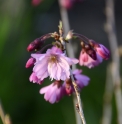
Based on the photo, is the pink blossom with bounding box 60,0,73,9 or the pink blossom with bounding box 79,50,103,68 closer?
the pink blossom with bounding box 79,50,103,68

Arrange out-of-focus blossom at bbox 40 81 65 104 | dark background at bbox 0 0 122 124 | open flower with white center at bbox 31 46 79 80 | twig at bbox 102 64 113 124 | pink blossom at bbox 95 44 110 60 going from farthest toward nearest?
dark background at bbox 0 0 122 124, twig at bbox 102 64 113 124, out-of-focus blossom at bbox 40 81 65 104, pink blossom at bbox 95 44 110 60, open flower with white center at bbox 31 46 79 80

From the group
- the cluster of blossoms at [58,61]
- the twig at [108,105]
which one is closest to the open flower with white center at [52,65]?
the cluster of blossoms at [58,61]

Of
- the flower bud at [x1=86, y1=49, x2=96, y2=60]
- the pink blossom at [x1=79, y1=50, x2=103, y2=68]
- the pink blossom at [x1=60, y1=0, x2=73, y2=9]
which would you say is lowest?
the pink blossom at [x1=79, y1=50, x2=103, y2=68]

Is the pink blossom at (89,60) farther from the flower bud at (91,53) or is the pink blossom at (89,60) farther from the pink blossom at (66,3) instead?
the pink blossom at (66,3)

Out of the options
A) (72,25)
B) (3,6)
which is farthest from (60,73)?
(72,25)

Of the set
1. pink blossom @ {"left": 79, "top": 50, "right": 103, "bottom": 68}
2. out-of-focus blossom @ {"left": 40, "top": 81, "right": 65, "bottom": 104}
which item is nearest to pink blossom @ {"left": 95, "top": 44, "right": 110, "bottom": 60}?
pink blossom @ {"left": 79, "top": 50, "right": 103, "bottom": 68}

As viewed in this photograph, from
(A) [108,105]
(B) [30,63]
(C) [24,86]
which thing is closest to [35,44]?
(B) [30,63]

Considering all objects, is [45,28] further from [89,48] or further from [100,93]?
[89,48]

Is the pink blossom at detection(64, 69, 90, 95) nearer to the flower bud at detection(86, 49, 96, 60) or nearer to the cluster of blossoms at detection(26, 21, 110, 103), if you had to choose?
the cluster of blossoms at detection(26, 21, 110, 103)
